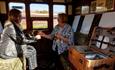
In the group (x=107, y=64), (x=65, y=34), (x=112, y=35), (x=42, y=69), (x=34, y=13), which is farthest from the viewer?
(x=34, y=13)

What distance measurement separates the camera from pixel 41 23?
134 inches

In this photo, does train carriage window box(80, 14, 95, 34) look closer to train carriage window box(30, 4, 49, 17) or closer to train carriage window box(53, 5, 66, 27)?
train carriage window box(53, 5, 66, 27)

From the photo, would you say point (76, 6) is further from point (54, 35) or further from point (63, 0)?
point (54, 35)

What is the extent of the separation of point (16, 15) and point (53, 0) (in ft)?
4.58

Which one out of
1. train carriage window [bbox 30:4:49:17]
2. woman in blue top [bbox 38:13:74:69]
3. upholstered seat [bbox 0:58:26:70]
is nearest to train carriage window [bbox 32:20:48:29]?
train carriage window [bbox 30:4:49:17]

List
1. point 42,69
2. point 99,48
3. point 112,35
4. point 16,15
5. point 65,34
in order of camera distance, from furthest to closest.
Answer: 1. point 42,69
2. point 65,34
3. point 16,15
4. point 99,48
5. point 112,35

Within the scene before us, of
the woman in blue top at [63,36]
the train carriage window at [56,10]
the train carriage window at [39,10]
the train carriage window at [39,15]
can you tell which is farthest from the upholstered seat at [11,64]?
the train carriage window at [56,10]

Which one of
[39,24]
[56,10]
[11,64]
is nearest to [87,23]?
[56,10]

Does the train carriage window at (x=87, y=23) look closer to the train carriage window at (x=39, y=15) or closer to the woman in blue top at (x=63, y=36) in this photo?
the woman in blue top at (x=63, y=36)

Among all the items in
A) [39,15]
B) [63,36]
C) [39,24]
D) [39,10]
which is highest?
[39,10]

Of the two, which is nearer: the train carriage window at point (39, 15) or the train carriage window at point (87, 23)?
the train carriage window at point (87, 23)

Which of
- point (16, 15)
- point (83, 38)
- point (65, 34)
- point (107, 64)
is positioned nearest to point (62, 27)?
point (65, 34)

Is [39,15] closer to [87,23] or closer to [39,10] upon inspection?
[39,10]

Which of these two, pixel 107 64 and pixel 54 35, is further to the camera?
pixel 54 35
